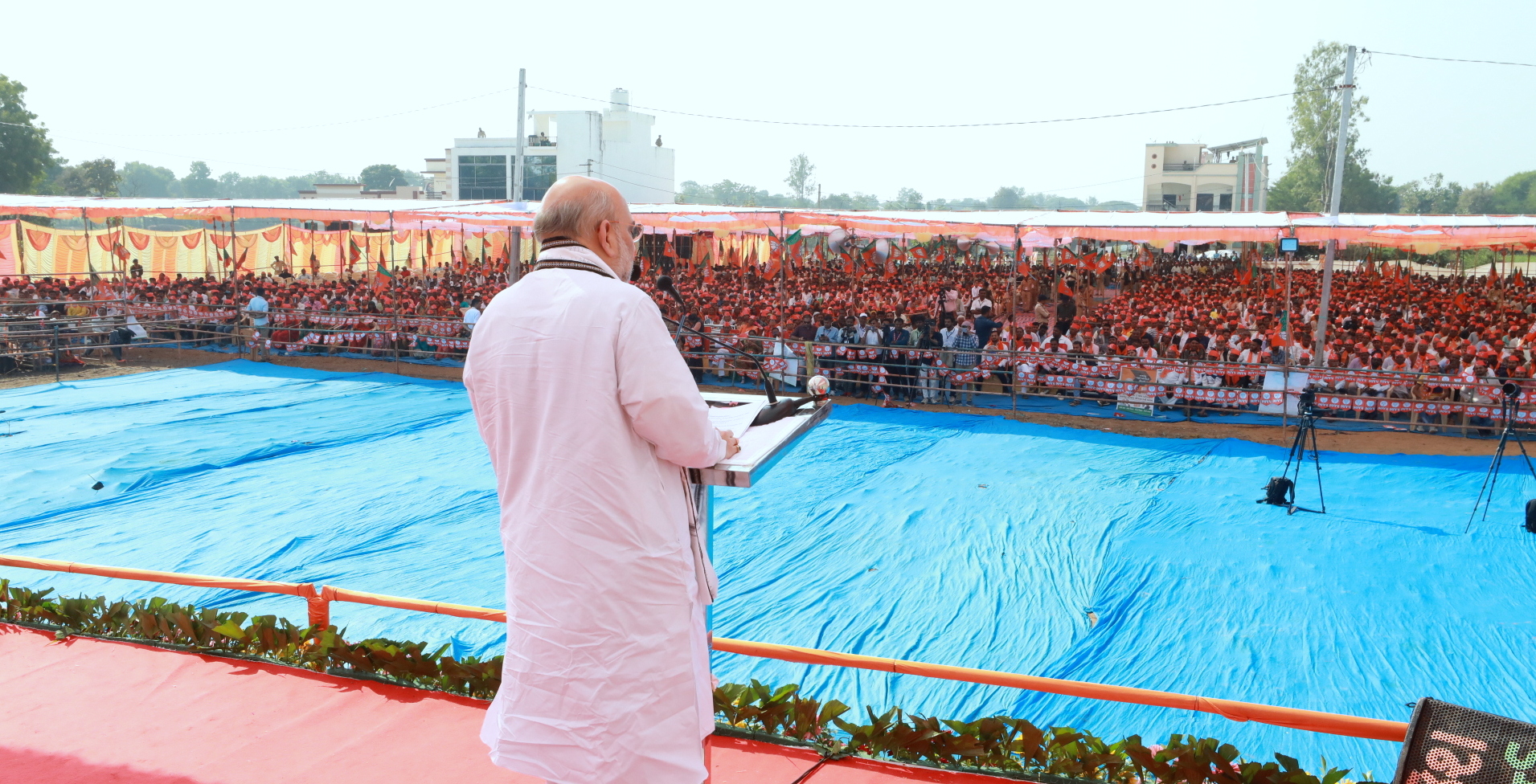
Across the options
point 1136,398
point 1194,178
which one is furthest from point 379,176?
point 1136,398

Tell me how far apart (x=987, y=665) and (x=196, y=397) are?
1352 cm

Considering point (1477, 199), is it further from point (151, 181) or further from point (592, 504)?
point (151, 181)

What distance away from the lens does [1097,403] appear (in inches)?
588

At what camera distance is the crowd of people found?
559 inches

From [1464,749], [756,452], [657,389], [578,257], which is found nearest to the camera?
[657,389]

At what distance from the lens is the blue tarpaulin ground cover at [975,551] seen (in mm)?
5938

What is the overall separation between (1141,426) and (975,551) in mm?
6422

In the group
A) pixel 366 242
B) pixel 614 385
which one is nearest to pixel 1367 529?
pixel 614 385

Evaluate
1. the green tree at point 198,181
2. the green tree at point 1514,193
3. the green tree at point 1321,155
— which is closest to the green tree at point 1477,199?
the green tree at point 1514,193

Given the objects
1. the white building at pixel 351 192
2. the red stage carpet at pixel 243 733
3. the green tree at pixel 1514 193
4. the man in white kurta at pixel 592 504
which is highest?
the green tree at pixel 1514 193

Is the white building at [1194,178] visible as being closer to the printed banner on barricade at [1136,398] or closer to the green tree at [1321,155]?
the green tree at [1321,155]

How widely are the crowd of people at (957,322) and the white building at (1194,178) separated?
Result: 119 feet

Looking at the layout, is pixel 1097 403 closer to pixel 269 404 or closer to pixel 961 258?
pixel 269 404

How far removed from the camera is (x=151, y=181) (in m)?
164
